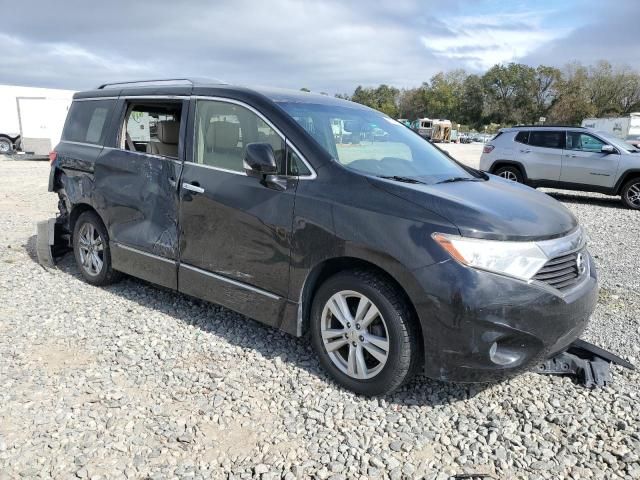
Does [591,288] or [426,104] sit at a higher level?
[426,104]

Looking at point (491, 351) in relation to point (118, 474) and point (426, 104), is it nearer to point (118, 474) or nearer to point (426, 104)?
point (118, 474)

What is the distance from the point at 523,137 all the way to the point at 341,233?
37.7 ft

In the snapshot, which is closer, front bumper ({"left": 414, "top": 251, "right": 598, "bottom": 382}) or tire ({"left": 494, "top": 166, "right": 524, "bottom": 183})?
front bumper ({"left": 414, "top": 251, "right": 598, "bottom": 382})

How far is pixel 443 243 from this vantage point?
9.44 feet

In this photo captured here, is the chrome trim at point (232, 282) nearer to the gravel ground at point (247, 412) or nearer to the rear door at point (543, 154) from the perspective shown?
the gravel ground at point (247, 412)

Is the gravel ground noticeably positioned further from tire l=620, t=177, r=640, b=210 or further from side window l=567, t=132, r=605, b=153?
side window l=567, t=132, r=605, b=153

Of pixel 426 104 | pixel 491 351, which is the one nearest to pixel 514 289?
pixel 491 351

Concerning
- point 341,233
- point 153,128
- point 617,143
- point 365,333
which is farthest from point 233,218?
point 617,143

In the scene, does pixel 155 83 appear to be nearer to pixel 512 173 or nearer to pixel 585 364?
pixel 585 364

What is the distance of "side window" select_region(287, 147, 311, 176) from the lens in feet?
11.5

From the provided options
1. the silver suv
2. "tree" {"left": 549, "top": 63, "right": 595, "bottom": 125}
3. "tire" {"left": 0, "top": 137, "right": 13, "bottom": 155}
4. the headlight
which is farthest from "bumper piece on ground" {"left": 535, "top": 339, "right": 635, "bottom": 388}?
"tree" {"left": 549, "top": 63, "right": 595, "bottom": 125}

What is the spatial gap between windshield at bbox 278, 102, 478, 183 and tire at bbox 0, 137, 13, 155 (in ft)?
84.5

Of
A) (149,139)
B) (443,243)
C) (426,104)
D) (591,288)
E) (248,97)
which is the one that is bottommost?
(591,288)

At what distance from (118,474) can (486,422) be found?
2046 millimetres
